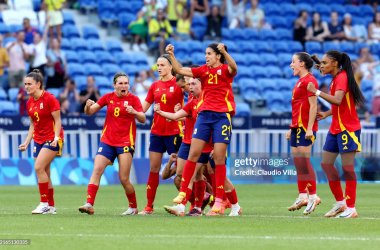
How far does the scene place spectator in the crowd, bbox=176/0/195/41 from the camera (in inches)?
825

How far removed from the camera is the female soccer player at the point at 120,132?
8383 millimetres

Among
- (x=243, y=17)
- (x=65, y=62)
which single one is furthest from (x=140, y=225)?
(x=243, y=17)

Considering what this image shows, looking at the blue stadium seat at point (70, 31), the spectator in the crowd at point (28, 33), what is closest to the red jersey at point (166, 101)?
the spectator in the crowd at point (28, 33)

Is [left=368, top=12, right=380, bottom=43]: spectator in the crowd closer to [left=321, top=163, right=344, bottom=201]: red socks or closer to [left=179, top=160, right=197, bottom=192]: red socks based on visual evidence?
[left=321, top=163, right=344, bottom=201]: red socks

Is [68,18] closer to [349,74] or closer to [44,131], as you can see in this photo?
[44,131]

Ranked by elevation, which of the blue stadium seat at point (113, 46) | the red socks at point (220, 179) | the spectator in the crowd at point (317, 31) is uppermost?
the spectator in the crowd at point (317, 31)

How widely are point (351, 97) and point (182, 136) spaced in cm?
268

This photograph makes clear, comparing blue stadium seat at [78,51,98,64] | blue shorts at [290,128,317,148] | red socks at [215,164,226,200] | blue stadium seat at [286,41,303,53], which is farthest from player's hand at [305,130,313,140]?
blue stadium seat at [286,41,303,53]

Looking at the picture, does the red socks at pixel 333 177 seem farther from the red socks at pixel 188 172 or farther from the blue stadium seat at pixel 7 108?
the blue stadium seat at pixel 7 108

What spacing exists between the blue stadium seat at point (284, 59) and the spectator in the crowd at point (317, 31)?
1281 millimetres

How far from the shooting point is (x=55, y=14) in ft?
60.4

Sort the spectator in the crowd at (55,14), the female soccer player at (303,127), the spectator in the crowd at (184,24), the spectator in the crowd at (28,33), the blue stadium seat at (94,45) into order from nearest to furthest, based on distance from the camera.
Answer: the female soccer player at (303,127), the spectator in the crowd at (28,33), the spectator in the crowd at (55,14), the blue stadium seat at (94,45), the spectator in the crowd at (184,24)

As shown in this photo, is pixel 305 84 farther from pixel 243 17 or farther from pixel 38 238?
pixel 243 17

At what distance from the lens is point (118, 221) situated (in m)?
7.32
